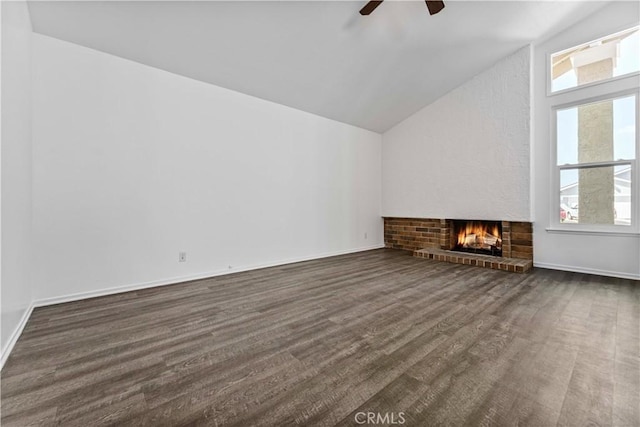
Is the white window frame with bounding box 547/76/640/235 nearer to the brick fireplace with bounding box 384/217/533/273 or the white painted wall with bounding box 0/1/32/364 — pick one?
the brick fireplace with bounding box 384/217/533/273

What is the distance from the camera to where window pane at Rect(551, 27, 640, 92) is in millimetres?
3330

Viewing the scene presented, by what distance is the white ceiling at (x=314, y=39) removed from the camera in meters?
2.55

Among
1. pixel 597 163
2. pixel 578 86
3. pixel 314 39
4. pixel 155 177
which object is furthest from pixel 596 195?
pixel 155 177

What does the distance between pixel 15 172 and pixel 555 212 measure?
593 cm

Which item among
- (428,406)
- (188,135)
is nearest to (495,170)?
(428,406)

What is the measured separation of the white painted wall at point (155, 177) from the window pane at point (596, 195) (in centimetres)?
362

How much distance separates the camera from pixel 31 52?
8.00 feet

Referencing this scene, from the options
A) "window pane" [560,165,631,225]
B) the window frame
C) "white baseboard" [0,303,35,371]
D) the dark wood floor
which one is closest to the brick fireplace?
"window pane" [560,165,631,225]

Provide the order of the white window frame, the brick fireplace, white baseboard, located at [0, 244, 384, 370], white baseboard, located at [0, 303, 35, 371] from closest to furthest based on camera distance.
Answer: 1. white baseboard, located at [0, 303, 35, 371]
2. white baseboard, located at [0, 244, 384, 370]
3. the white window frame
4. the brick fireplace

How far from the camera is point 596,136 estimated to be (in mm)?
3568

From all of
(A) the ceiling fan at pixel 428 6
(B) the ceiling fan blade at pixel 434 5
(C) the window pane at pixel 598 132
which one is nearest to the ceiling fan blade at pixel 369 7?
(A) the ceiling fan at pixel 428 6

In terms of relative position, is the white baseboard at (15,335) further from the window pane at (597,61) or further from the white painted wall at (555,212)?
the window pane at (597,61)

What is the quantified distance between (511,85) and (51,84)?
5762mm

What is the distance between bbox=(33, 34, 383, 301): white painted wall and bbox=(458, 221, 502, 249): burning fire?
9.23 ft
